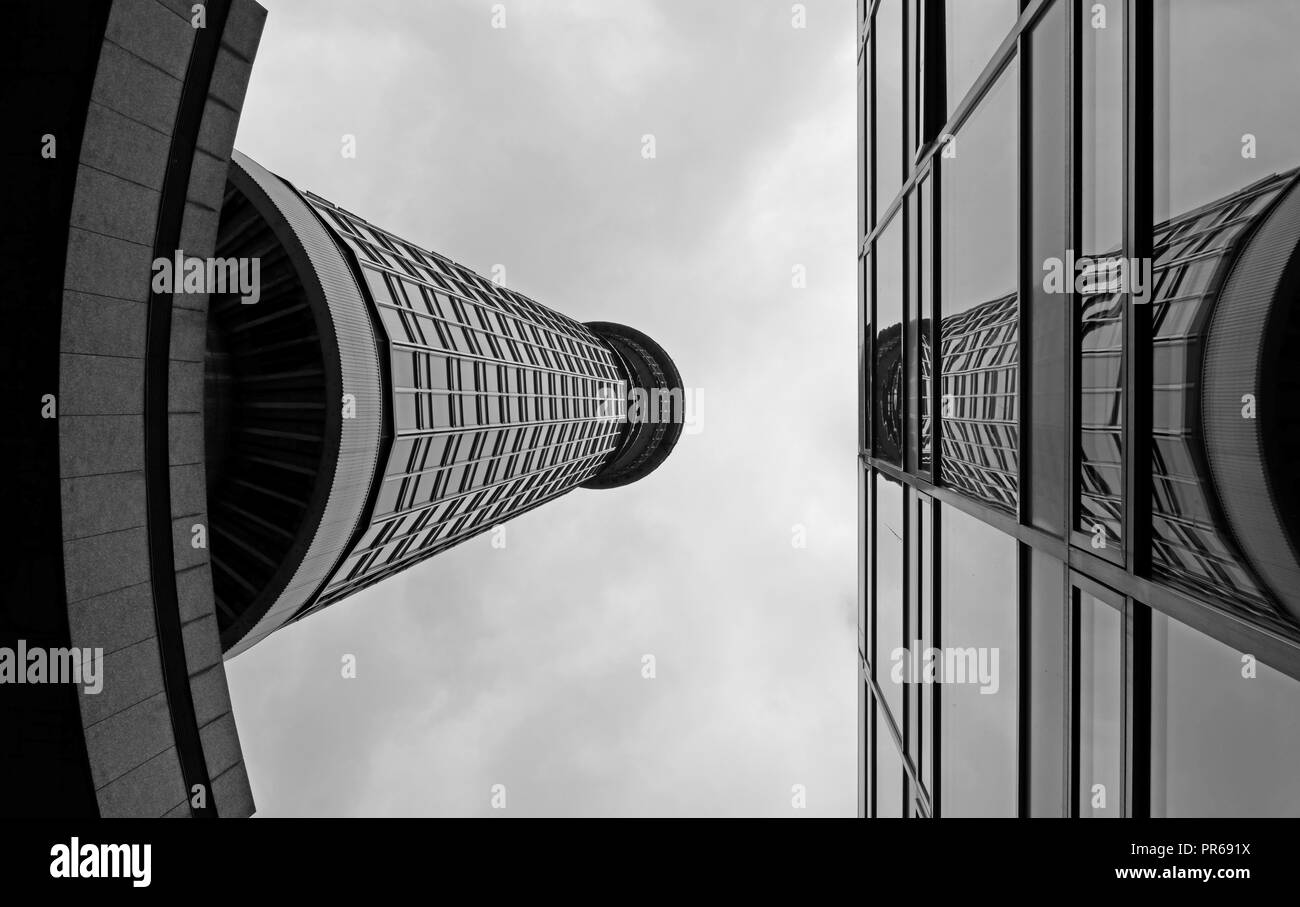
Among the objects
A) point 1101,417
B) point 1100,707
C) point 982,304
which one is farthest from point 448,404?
point 1100,707

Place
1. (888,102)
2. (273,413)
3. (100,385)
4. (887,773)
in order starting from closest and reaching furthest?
(100,385)
(273,413)
(887,773)
(888,102)

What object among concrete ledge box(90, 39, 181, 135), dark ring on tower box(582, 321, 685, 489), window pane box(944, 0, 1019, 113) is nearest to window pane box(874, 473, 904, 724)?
window pane box(944, 0, 1019, 113)

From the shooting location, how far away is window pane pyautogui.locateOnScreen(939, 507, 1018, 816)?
935 cm

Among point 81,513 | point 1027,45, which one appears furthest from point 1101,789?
point 81,513

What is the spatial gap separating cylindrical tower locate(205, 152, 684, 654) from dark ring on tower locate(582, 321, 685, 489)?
2423 inches

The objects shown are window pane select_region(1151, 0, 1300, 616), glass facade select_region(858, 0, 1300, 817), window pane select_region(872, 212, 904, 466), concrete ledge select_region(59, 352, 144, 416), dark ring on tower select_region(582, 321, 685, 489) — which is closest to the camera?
window pane select_region(1151, 0, 1300, 616)

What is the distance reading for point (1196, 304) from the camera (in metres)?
5.73

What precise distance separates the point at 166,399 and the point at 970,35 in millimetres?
13042

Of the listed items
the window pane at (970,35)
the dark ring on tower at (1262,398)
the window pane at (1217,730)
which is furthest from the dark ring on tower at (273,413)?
the dark ring on tower at (1262,398)

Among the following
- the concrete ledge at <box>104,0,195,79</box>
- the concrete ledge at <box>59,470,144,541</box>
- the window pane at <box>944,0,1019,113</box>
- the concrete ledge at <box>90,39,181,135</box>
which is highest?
the window pane at <box>944,0,1019,113</box>

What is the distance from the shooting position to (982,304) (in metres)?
10.4

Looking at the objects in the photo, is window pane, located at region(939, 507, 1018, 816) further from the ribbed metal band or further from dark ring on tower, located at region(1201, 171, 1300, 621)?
the ribbed metal band

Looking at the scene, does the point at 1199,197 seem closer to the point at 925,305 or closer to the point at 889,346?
the point at 925,305
